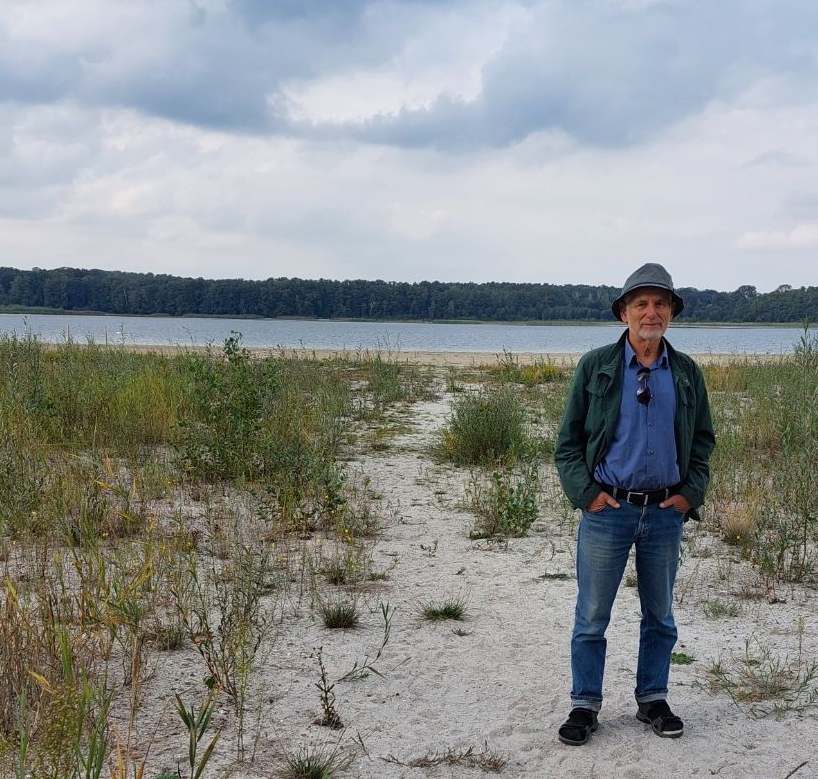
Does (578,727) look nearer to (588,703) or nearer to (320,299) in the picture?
(588,703)

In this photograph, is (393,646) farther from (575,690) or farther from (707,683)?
(707,683)

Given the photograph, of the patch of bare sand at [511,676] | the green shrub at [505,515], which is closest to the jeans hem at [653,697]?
the patch of bare sand at [511,676]

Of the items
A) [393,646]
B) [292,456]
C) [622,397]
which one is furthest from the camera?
[292,456]

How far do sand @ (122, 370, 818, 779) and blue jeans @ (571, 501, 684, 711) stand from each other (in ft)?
0.86

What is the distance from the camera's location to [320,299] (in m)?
92.8

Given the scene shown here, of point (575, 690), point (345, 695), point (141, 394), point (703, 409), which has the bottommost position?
point (345, 695)

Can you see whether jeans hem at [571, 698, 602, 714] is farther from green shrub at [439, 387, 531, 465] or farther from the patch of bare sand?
green shrub at [439, 387, 531, 465]

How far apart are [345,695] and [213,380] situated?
4391 mm

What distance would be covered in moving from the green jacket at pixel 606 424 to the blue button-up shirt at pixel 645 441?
0.04 m

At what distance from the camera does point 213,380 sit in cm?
762

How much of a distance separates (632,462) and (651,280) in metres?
0.77

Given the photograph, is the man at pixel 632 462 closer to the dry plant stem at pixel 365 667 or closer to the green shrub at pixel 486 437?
the dry plant stem at pixel 365 667

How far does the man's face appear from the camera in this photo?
328 cm

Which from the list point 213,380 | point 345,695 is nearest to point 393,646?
point 345,695
